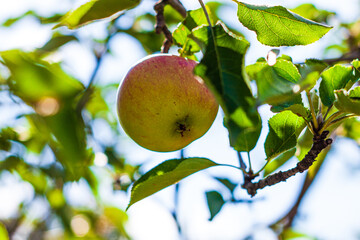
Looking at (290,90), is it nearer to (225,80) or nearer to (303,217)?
(225,80)

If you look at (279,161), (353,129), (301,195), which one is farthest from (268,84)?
(353,129)

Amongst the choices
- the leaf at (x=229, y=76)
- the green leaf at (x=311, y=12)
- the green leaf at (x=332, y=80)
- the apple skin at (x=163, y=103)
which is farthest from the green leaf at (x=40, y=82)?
the green leaf at (x=311, y=12)

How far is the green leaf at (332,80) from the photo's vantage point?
108 cm

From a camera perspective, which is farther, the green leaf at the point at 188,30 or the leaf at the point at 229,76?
the green leaf at the point at 188,30

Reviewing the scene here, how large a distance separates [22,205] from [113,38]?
1353 millimetres

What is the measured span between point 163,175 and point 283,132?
400 millimetres

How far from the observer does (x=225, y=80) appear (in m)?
0.81

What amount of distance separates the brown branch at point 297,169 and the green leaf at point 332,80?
103mm

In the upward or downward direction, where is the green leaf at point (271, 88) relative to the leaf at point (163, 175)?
upward

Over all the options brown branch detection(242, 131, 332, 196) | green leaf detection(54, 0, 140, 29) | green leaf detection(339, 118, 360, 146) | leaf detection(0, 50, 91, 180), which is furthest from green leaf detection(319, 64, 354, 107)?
green leaf detection(339, 118, 360, 146)

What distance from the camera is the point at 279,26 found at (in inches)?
44.4

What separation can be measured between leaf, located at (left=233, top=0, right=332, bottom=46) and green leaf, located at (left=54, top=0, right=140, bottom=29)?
0.38m

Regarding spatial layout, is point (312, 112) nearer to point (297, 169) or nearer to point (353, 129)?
point (297, 169)

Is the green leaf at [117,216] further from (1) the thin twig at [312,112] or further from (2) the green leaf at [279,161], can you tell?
(1) the thin twig at [312,112]
